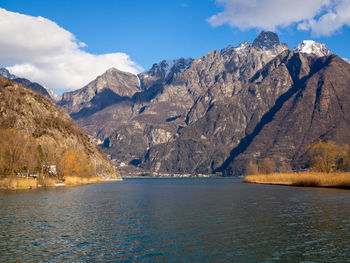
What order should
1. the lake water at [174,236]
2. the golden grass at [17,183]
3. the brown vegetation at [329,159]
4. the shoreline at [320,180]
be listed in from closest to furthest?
the lake water at [174,236]
the golden grass at [17,183]
the shoreline at [320,180]
the brown vegetation at [329,159]

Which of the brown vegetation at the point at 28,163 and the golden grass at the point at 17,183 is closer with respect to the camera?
the golden grass at the point at 17,183

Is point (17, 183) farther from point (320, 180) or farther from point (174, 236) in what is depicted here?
point (320, 180)

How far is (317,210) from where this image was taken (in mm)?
61656

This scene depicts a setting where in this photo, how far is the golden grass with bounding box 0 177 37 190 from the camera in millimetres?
116000

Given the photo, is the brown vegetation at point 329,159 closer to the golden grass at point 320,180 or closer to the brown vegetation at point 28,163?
the golden grass at point 320,180

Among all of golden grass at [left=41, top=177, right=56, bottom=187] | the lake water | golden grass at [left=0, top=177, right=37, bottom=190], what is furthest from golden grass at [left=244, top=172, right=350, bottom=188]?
golden grass at [left=0, top=177, right=37, bottom=190]

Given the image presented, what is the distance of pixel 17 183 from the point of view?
11888cm

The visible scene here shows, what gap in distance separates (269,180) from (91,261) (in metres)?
178

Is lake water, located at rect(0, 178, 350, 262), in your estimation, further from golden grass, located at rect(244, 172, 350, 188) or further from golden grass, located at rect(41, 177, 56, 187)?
golden grass, located at rect(41, 177, 56, 187)

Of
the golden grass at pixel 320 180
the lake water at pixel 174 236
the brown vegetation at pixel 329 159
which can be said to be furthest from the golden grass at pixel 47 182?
the brown vegetation at pixel 329 159

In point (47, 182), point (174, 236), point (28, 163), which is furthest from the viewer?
point (47, 182)

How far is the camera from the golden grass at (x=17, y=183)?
116 m

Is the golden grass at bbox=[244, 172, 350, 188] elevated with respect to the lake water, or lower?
elevated

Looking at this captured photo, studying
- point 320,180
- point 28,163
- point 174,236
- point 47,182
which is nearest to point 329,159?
point 320,180
